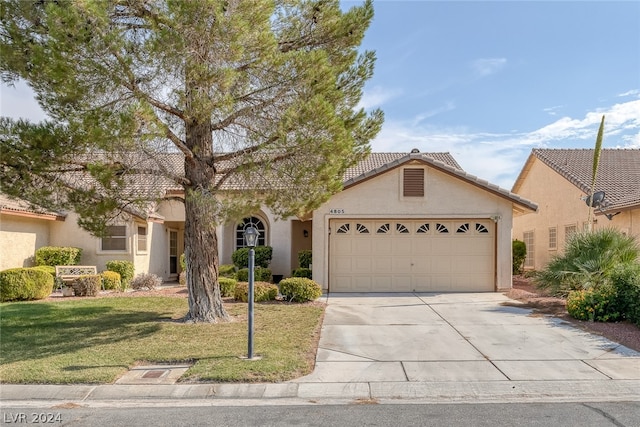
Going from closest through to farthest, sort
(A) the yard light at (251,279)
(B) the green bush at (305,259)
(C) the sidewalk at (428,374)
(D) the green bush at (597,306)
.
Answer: (C) the sidewalk at (428,374), (A) the yard light at (251,279), (D) the green bush at (597,306), (B) the green bush at (305,259)

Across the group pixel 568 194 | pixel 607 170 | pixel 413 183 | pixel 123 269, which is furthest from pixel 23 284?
pixel 607 170

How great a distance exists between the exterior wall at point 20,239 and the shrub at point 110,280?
2693mm

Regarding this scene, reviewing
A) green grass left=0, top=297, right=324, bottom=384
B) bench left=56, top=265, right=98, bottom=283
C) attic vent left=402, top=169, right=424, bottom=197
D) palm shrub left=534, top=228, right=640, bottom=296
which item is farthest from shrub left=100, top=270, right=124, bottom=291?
palm shrub left=534, top=228, right=640, bottom=296

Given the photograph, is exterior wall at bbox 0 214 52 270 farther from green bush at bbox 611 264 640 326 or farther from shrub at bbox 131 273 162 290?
green bush at bbox 611 264 640 326

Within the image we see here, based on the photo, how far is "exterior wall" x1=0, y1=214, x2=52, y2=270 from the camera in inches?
617

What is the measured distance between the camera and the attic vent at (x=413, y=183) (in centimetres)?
1609

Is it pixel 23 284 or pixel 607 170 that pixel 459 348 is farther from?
pixel 607 170

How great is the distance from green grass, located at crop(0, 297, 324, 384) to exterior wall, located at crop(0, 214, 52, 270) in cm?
335

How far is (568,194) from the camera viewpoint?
2009 centimetres

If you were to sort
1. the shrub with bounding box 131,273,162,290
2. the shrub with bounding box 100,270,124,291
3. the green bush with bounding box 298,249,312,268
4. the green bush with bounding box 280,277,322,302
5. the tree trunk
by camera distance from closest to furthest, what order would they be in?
the tree trunk, the green bush with bounding box 280,277,322,302, the shrub with bounding box 100,270,124,291, the shrub with bounding box 131,273,162,290, the green bush with bounding box 298,249,312,268

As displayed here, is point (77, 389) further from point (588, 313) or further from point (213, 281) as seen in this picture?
point (588, 313)

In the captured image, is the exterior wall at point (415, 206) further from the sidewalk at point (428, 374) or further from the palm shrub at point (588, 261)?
the sidewalk at point (428, 374)

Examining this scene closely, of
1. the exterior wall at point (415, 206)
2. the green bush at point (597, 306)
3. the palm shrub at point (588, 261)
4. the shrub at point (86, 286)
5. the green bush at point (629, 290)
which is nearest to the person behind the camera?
the green bush at point (629, 290)

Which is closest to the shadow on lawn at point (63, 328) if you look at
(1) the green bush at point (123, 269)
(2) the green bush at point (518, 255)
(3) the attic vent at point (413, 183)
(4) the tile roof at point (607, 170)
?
(1) the green bush at point (123, 269)
